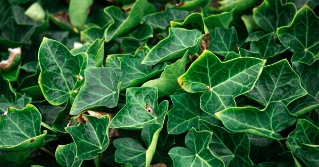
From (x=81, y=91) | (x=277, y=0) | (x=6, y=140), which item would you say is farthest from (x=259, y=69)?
(x=6, y=140)

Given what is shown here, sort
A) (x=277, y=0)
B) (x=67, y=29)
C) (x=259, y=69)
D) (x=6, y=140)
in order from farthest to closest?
(x=67, y=29), (x=277, y=0), (x=6, y=140), (x=259, y=69)

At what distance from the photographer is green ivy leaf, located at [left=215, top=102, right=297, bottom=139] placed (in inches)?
27.0

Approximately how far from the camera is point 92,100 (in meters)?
0.84

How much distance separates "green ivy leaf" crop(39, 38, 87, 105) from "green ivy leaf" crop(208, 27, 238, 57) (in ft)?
1.53

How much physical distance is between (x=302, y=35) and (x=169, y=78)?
19.6 inches

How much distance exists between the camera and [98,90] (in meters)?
0.86

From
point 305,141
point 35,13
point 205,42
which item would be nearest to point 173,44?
point 205,42

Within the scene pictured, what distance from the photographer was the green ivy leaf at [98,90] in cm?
83

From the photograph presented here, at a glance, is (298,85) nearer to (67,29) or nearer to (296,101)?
(296,101)

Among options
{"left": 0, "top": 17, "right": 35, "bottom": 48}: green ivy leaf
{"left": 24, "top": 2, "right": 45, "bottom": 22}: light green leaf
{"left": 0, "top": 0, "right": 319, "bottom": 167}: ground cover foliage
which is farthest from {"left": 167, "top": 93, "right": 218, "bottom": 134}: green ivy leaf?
{"left": 24, "top": 2, "right": 45, "bottom": 22}: light green leaf

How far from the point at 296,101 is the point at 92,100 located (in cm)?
64

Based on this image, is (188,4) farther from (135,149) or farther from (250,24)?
(135,149)

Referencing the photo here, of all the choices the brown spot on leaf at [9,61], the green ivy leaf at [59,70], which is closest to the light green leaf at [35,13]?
the brown spot on leaf at [9,61]

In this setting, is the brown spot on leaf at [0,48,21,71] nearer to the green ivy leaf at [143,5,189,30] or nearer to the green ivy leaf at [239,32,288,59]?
the green ivy leaf at [143,5,189,30]
